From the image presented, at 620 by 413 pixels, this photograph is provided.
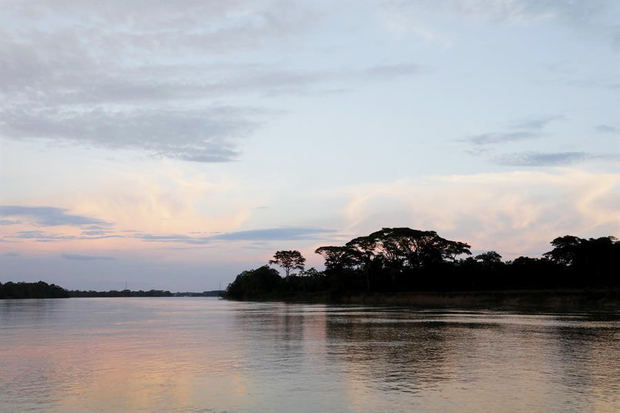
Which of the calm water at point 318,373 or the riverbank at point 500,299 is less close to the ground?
the riverbank at point 500,299

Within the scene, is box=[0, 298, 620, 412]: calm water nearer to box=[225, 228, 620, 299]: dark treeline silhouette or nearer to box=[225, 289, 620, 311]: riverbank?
box=[225, 289, 620, 311]: riverbank

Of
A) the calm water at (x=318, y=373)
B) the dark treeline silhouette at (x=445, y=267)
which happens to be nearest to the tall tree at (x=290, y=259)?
the dark treeline silhouette at (x=445, y=267)

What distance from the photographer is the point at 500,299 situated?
91.8 m

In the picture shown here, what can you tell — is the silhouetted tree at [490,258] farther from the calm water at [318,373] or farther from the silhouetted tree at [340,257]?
the calm water at [318,373]

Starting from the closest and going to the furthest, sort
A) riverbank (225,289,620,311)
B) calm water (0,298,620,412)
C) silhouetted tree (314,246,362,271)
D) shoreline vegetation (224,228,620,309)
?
calm water (0,298,620,412)
riverbank (225,289,620,311)
shoreline vegetation (224,228,620,309)
silhouetted tree (314,246,362,271)

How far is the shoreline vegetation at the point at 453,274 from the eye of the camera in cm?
9525

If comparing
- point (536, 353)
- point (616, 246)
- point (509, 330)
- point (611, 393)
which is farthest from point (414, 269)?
point (611, 393)

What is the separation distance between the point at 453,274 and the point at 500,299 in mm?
29878

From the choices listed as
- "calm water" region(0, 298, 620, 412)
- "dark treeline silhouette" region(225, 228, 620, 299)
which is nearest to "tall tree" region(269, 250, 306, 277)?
"dark treeline silhouette" region(225, 228, 620, 299)

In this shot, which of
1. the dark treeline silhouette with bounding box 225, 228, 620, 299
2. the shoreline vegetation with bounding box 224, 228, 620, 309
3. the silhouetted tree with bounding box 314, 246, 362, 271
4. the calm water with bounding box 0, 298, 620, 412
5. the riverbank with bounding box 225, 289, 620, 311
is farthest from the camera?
the silhouetted tree with bounding box 314, 246, 362, 271

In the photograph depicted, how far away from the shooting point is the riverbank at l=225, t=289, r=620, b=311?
245 ft

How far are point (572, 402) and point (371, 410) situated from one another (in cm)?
552

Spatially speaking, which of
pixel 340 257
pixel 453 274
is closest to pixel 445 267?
pixel 453 274

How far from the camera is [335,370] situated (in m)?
21.9
